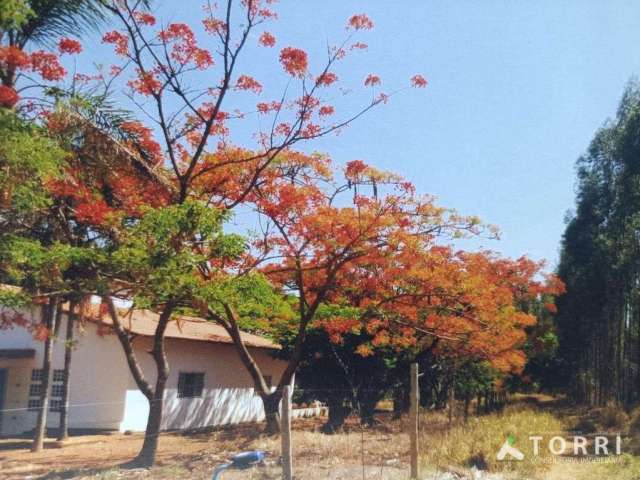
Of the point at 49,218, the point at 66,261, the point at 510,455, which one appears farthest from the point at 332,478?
the point at 49,218

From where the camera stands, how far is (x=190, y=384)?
2072 centimetres

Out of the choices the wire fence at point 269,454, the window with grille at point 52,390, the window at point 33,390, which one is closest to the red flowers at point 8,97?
the wire fence at point 269,454

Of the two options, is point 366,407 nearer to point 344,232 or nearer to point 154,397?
point 344,232

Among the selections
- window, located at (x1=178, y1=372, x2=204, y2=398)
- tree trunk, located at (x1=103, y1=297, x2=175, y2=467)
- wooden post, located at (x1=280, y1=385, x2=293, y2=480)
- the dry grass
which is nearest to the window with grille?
window, located at (x1=178, y1=372, x2=204, y2=398)

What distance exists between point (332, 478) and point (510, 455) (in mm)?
4043

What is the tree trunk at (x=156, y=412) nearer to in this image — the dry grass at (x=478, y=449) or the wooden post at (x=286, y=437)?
the wooden post at (x=286, y=437)

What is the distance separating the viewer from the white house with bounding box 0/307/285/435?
58.4 ft

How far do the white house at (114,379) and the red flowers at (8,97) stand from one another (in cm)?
811

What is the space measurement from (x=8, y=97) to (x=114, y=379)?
1104cm

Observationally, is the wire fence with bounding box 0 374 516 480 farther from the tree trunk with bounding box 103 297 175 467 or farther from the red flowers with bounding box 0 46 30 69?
the red flowers with bounding box 0 46 30 69

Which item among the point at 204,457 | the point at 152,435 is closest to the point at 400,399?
the point at 204,457

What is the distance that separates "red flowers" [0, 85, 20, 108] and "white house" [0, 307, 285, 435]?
8.11m

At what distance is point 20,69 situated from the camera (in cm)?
948

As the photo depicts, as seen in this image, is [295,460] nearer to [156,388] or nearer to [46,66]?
[156,388]
